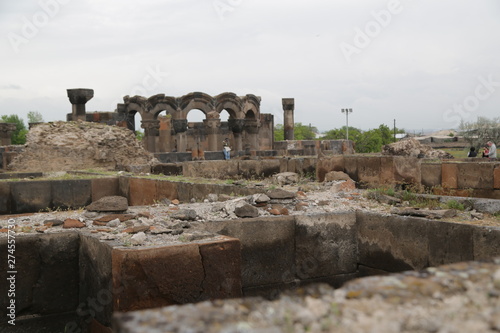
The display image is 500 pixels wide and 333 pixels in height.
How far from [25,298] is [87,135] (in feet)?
39.2

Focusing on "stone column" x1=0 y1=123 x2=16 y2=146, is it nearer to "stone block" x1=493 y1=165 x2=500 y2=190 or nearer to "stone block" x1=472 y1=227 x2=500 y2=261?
"stone block" x1=493 y1=165 x2=500 y2=190

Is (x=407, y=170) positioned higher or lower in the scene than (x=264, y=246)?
higher

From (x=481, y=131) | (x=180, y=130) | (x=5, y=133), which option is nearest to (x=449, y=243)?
(x=180, y=130)

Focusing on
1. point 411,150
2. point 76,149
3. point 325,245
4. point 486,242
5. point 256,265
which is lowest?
point 256,265

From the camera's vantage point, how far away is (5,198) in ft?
28.9

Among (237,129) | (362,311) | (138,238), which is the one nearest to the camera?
(362,311)

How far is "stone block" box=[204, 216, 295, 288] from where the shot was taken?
503 centimetres

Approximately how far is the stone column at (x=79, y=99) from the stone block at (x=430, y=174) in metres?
15.2

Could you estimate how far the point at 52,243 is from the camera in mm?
4520

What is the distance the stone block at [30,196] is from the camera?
29.0 ft

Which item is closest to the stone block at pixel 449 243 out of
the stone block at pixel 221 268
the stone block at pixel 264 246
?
the stone block at pixel 264 246

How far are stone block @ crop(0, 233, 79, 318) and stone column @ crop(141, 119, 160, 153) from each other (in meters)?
20.7

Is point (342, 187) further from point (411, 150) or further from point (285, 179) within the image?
point (411, 150)

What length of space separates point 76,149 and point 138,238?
11.8 meters
